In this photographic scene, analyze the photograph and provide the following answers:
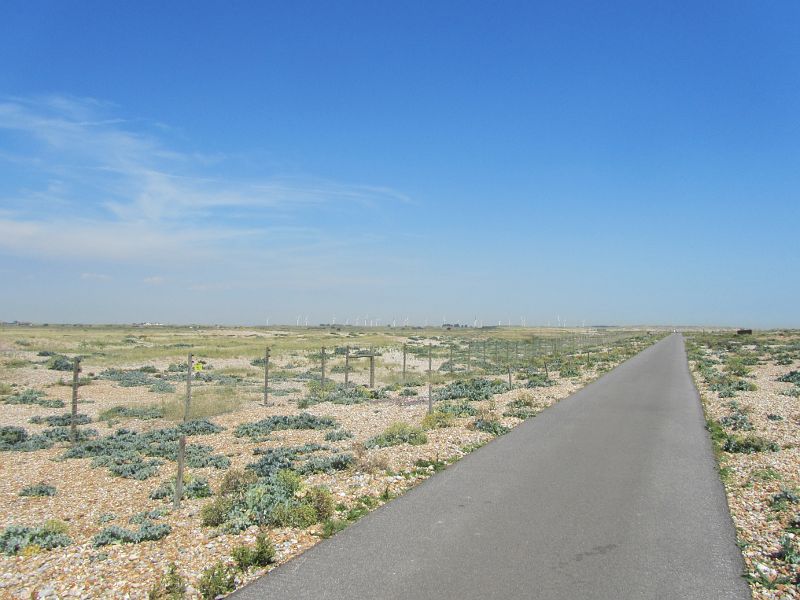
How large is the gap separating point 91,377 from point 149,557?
104 ft

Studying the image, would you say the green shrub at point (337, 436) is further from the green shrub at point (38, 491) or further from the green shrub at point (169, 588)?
the green shrub at point (169, 588)

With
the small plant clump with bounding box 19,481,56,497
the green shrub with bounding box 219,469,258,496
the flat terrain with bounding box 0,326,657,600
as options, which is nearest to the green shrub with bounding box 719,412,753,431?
the flat terrain with bounding box 0,326,657,600

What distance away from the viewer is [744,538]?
26.4 feet

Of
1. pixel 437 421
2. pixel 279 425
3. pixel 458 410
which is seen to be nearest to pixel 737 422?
pixel 458 410

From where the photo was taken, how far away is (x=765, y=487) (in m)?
10.6

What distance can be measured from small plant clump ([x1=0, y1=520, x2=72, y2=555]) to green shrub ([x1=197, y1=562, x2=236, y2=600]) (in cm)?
260

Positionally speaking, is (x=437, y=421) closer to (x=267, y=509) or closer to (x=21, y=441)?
(x=267, y=509)

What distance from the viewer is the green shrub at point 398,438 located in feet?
47.5

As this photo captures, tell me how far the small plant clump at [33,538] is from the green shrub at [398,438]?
296 inches

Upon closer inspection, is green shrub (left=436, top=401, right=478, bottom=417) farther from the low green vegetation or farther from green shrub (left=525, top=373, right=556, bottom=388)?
green shrub (left=525, top=373, right=556, bottom=388)

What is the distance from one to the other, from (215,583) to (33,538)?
11.3ft

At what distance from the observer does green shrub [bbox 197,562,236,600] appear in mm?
6281

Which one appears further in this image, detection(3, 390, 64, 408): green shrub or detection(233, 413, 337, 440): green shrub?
detection(3, 390, 64, 408): green shrub

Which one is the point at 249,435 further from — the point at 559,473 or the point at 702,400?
the point at 702,400
